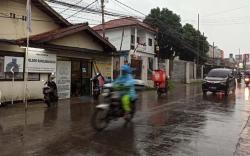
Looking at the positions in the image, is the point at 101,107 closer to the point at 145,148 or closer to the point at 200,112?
the point at 145,148

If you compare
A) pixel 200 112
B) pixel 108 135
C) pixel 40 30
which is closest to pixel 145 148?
pixel 108 135

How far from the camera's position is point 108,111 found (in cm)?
1005

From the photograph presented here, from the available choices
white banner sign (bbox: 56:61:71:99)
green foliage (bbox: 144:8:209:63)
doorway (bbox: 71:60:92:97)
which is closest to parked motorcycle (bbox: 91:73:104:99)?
white banner sign (bbox: 56:61:71:99)

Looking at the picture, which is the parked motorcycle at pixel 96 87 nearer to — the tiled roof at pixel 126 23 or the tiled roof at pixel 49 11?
the tiled roof at pixel 49 11

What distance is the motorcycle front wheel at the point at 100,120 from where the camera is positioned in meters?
9.64

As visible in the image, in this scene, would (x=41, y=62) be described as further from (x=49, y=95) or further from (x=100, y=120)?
(x=100, y=120)

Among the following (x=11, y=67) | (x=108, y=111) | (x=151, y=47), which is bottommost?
(x=108, y=111)

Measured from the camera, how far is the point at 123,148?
25.2 ft

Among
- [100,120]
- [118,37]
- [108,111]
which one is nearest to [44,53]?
[108,111]

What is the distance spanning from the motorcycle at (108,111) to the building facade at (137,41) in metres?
20.9

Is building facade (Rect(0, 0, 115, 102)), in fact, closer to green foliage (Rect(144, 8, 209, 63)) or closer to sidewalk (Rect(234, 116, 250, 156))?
sidewalk (Rect(234, 116, 250, 156))

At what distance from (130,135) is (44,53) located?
10786 millimetres

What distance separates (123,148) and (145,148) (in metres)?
0.49

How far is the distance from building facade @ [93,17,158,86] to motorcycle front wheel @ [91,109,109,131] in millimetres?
21447
